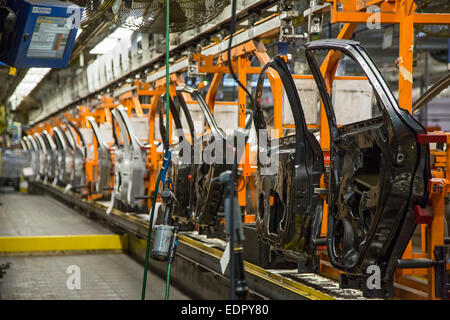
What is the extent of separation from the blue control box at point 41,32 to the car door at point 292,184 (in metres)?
1.18

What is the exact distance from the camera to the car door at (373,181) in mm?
2918

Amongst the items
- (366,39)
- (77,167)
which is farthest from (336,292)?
(366,39)

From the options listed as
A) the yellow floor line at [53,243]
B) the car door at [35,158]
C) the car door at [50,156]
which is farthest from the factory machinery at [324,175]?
the car door at [35,158]

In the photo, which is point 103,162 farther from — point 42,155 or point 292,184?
point 42,155

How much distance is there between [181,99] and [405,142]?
333 centimetres

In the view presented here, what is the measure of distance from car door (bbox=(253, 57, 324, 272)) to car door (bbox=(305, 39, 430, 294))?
241mm

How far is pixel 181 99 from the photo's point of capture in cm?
596

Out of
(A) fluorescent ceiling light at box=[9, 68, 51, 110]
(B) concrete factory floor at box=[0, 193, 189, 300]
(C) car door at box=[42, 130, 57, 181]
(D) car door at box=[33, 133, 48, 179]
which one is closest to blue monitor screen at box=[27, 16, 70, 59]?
(B) concrete factory floor at box=[0, 193, 189, 300]

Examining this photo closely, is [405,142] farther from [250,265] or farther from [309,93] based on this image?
[250,265]

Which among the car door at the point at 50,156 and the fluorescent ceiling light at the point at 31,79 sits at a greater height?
the fluorescent ceiling light at the point at 31,79

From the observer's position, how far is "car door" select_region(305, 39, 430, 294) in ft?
9.57

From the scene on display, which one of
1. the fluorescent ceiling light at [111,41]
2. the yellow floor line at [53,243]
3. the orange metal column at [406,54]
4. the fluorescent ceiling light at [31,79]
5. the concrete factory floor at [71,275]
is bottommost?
the concrete factory floor at [71,275]

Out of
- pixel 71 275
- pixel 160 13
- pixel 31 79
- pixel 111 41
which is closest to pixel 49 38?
pixel 160 13

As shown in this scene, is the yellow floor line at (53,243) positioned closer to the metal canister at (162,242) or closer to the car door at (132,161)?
the car door at (132,161)
